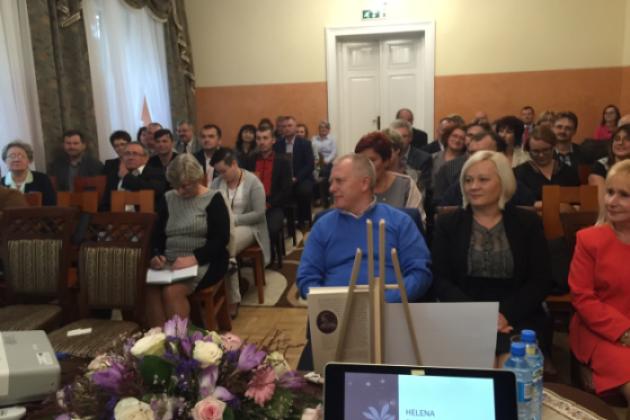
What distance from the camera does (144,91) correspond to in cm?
638

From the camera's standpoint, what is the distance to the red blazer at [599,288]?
6.03ft

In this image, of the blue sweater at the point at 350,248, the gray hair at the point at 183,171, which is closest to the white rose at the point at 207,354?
the blue sweater at the point at 350,248

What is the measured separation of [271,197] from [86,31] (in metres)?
2.46

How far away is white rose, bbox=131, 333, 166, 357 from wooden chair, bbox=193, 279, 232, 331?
2.00m

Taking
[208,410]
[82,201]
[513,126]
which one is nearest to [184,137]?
[82,201]

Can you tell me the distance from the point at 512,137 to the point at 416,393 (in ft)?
11.3

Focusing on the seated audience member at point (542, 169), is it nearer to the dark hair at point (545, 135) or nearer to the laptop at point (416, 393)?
the dark hair at point (545, 135)

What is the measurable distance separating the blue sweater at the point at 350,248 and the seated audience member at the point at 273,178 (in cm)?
220

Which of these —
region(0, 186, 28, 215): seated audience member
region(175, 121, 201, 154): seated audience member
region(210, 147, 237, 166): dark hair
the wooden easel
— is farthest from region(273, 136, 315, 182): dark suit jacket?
the wooden easel

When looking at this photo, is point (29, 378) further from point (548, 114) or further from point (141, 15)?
point (141, 15)

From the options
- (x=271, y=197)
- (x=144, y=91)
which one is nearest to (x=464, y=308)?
(x=271, y=197)

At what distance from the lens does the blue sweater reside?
6.77 feet

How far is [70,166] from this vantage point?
15.0ft

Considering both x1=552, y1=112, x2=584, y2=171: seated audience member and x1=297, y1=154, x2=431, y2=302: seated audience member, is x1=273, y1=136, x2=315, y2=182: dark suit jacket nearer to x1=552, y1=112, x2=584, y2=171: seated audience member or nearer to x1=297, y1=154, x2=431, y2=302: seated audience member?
x1=552, y1=112, x2=584, y2=171: seated audience member
